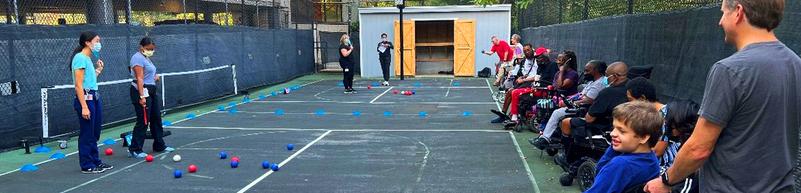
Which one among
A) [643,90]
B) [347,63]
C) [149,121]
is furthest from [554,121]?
[347,63]

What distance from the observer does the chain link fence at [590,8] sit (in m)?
6.71

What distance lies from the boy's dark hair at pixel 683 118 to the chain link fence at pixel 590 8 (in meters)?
2.66

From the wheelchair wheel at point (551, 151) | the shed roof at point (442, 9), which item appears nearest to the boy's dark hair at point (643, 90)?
the wheelchair wheel at point (551, 151)

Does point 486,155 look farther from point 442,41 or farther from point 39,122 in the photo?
Result: point 442,41

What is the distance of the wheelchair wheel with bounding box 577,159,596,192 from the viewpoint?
5273mm

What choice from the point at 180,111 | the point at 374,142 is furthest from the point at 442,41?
the point at 374,142

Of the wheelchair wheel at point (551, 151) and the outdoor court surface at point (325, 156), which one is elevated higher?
the wheelchair wheel at point (551, 151)

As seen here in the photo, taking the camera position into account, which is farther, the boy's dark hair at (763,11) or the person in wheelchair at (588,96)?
the person in wheelchair at (588,96)

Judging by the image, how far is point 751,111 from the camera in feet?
7.04

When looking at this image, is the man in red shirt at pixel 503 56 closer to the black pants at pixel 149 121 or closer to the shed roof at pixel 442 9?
the shed roof at pixel 442 9

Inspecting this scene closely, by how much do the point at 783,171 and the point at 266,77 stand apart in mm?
17007

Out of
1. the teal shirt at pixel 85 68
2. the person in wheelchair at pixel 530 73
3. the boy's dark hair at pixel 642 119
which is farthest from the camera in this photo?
the person in wheelchair at pixel 530 73

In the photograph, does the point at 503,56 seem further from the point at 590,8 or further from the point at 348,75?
the point at 590,8

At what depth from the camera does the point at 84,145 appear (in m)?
6.41
